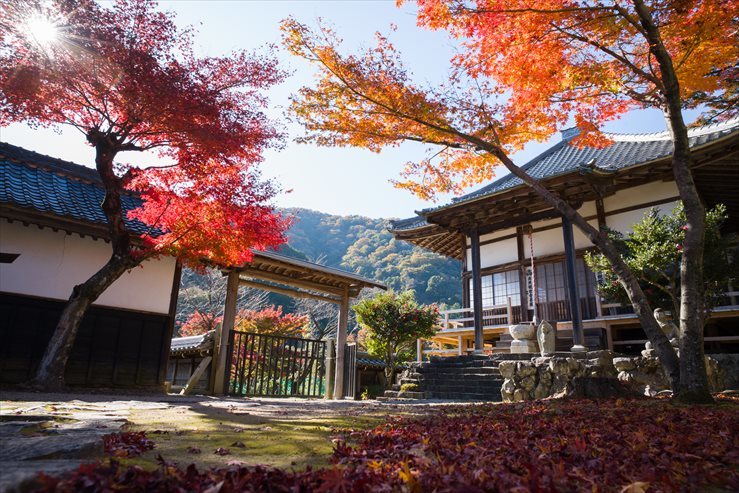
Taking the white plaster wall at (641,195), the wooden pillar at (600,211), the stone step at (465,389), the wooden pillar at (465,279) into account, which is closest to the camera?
the stone step at (465,389)

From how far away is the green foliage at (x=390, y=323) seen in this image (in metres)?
13.8

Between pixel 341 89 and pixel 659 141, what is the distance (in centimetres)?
1147

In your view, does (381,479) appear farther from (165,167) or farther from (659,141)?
(659,141)

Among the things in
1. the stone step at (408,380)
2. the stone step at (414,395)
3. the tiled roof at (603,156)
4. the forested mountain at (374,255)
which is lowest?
the stone step at (414,395)

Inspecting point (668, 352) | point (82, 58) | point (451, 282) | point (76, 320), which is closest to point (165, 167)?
point (82, 58)

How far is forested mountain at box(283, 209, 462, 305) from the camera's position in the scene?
42219 millimetres

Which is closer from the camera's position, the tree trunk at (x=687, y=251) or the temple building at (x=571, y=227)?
the tree trunk at (x=687, y=251)

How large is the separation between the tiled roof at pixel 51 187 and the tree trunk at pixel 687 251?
887cm

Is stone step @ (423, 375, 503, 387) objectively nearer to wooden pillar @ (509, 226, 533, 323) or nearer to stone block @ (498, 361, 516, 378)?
stone block @ (498, 361, 516, 378)

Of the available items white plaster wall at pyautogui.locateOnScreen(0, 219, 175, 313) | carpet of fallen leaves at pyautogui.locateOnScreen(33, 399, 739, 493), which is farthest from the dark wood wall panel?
carpet of fallen leaves at pyautogui.locateOnScreen(33, 399, 739, 493)

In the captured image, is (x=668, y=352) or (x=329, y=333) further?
(x=329, y=333)

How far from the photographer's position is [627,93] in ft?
21.7

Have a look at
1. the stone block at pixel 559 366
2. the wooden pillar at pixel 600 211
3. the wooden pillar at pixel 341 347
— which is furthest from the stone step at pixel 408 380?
the wooden pillar at pixel 600 211

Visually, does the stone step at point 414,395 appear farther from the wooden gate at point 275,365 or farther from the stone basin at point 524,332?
the wooden gate at point 275,365
